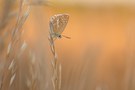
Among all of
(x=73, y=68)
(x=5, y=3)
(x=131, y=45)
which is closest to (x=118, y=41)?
(x=131, y=45)

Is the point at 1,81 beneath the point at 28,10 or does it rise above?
beneath

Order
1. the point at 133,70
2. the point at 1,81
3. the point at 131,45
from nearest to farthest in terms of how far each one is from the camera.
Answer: the point at 1,81 → the point at 133,70 → the point at 131,45

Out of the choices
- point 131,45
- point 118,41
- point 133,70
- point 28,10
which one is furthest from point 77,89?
point 118,41

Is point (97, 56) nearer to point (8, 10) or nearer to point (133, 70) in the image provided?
point (133, 70)

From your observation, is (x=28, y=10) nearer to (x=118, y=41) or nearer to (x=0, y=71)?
(x=0, y=71)

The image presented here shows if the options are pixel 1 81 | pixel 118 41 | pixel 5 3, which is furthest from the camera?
pixel 118 41

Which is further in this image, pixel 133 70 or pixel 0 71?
pixel 133 70
